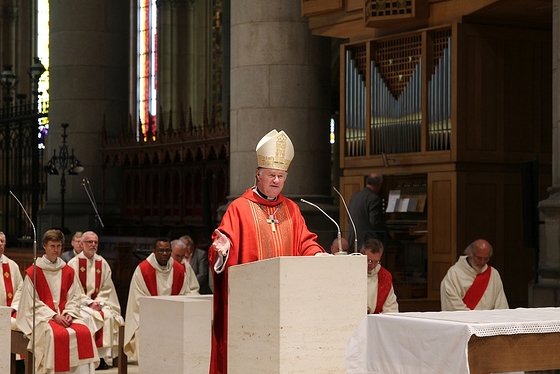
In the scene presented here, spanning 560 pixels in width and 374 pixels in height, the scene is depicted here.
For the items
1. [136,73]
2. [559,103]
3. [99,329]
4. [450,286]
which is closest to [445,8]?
[559,103]

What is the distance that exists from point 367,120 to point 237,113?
176 cm

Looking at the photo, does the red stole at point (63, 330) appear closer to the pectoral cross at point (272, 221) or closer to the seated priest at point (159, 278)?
the seated priest at point (159, 278)

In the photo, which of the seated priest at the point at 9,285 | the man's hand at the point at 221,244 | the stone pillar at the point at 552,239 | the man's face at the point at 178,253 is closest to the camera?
the man's hand at the point at 221,244

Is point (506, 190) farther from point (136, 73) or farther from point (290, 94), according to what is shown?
point (136, 73)

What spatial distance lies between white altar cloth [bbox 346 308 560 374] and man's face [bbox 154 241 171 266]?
204 inches

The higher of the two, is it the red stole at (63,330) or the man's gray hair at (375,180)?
the man's gray hair at (375,180)

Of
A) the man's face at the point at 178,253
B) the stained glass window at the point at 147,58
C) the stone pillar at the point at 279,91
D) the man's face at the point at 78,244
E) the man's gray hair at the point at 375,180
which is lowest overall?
the man's face at the point at 178,253

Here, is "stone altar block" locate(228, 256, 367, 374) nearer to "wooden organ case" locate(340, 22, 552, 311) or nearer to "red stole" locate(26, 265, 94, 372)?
"red stole" locate(26, 265, 94, 372)

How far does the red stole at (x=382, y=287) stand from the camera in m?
10.0

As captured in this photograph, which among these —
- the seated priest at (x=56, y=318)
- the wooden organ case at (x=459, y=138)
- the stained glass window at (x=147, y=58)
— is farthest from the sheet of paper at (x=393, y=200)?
the stained glass window at (x=147, y=58)

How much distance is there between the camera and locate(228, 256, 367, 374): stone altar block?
19.6ft

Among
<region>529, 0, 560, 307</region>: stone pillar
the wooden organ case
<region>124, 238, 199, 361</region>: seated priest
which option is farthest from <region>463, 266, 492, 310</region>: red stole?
<region>124, 238, 199, 361</region>: seated priest

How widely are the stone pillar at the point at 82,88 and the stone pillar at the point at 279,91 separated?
18.8 feet

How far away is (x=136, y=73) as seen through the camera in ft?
99.7
